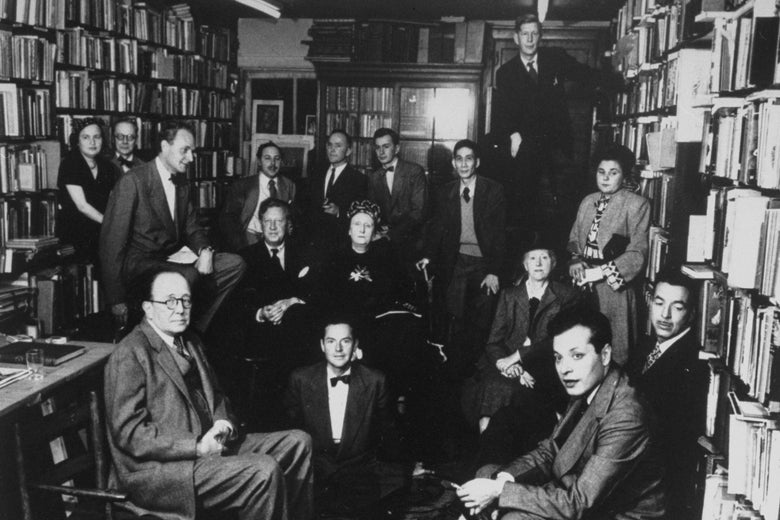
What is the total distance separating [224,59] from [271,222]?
14.4 ft

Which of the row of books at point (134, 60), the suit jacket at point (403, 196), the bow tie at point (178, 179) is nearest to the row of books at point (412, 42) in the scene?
the row of books at point (134, 60)

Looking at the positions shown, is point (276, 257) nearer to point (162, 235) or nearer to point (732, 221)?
point (162, 235)

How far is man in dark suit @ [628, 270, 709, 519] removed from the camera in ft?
10.4

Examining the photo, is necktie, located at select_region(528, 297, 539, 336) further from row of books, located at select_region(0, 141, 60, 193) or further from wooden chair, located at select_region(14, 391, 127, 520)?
row of books, located at select_region(0, 141, 60, 193)

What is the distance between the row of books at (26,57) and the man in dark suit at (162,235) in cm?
153

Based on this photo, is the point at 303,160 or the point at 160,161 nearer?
the point at 160,161

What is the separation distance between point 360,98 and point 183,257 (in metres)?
4.10

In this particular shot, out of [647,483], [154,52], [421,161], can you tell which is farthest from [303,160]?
[647,483]

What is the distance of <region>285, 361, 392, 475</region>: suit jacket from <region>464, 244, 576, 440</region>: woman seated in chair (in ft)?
2.07

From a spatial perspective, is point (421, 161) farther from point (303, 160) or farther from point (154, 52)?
point (154, 52)

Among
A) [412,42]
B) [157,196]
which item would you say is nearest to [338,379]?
[157,196]

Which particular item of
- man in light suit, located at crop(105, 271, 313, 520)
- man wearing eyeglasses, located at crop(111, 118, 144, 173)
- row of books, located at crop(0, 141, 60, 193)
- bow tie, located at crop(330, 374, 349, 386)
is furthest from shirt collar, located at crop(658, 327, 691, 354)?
row of books, located at crop(0, 141, 60, 193)

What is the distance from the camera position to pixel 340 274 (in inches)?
176

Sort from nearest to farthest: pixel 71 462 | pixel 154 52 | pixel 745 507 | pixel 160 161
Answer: pixel 71 462
pixel 745 507
pixel 160 161
pixel 154 52
